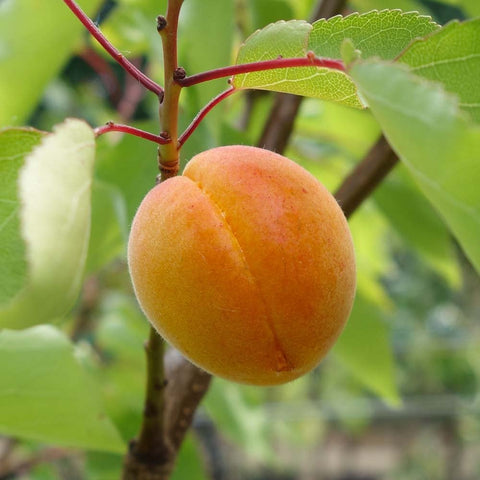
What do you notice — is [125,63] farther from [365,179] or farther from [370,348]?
[370,348]

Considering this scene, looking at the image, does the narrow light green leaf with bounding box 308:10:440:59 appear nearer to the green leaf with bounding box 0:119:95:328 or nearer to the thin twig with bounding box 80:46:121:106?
the green leaf with bounding box 0:119:95:328

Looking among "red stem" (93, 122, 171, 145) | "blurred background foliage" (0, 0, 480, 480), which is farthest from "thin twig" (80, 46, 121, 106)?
"red stem" (93, 122, 171, 145)

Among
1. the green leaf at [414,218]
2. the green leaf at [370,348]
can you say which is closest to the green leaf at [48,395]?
the green leaf at [370,348]

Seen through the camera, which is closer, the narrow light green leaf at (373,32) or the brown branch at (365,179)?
the narrow light green leaf at (373,32)

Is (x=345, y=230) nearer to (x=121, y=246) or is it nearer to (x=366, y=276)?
(x=121, y=246)

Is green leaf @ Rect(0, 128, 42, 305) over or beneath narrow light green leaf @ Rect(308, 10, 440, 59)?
beneath

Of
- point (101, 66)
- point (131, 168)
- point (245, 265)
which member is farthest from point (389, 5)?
point (101, 66)

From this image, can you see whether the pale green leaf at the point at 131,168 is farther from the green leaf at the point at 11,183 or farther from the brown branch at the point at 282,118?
the green leaf at the point at 11,183

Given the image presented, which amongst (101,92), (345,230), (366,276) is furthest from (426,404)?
(345,230)
